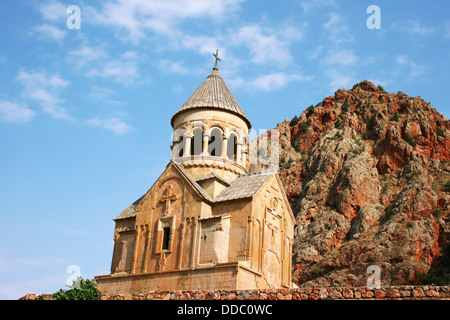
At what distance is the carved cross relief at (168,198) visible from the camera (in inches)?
730

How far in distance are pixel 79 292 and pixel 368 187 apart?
43.0 m

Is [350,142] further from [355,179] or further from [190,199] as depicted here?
[190,199]

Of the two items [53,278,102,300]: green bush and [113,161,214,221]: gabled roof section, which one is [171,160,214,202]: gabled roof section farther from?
[53,278,102,300]: green bush

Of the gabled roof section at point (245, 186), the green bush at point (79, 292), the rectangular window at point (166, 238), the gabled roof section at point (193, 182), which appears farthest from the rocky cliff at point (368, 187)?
the green bush at point (79, 292)

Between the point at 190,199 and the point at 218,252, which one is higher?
the point at 190,199

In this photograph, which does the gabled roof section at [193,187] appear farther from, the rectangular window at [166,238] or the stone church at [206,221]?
the rectangular window at [166,238]

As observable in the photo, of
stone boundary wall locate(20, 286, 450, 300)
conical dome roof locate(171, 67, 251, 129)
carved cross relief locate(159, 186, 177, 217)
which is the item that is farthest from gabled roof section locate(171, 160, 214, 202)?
stone boundary wall locate(20, 286, 450, 300)

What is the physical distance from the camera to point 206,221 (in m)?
17.6

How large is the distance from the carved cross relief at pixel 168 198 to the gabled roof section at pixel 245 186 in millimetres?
1628

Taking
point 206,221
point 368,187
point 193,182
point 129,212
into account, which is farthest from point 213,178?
point 368,187

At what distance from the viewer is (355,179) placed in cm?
5306
